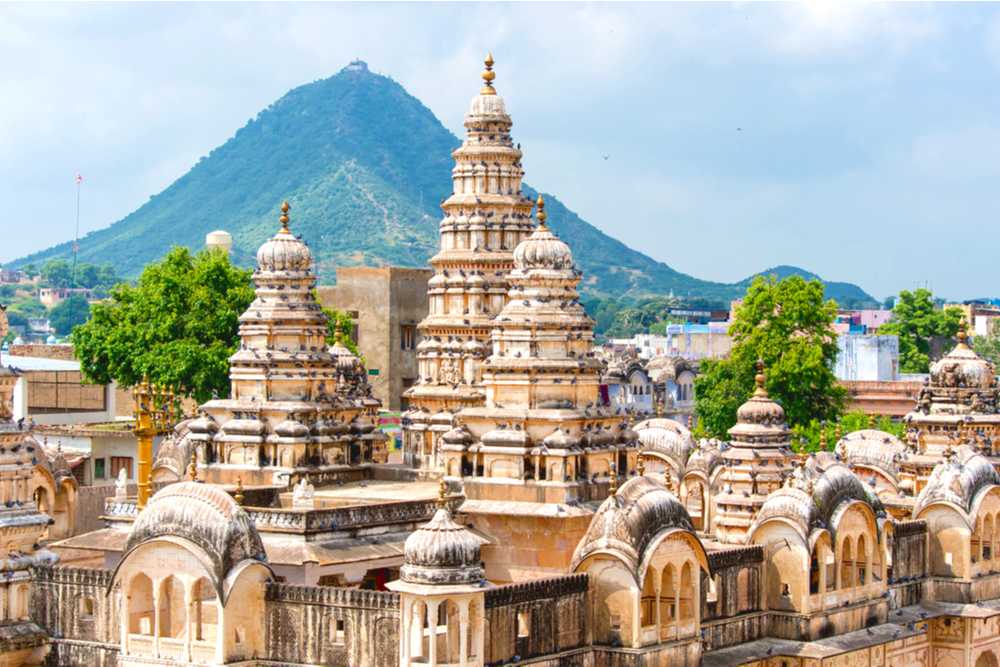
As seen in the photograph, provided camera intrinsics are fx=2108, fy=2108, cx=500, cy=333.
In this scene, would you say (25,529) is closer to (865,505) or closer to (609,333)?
(865,505)

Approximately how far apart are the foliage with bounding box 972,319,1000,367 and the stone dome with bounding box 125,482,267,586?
245ft

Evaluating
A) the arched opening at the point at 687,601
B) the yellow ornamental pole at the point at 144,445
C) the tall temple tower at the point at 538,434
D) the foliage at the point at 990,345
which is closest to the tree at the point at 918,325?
the foliage at the point at 990,345

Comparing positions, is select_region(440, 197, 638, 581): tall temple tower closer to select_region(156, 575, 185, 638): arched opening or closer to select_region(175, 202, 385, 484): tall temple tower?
select_region(175, 202, 385, 484): tall temple tower

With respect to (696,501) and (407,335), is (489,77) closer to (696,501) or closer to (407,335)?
(696,501)

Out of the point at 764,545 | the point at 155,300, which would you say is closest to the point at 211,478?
the point at 764,545

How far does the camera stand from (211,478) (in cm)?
4378

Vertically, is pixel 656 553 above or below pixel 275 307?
below

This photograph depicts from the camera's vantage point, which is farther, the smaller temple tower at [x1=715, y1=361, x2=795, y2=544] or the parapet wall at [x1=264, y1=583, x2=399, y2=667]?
the smaller temple tower at [x1=715, y1=361, x2=795, y2=544]

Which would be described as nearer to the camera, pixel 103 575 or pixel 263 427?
pixel 103 575

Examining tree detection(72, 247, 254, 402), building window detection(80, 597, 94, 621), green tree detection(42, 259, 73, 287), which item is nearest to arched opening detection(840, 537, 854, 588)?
building window detection(80, 597, 94, 621)

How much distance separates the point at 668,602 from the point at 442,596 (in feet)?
19.4

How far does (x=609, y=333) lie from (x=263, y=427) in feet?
435

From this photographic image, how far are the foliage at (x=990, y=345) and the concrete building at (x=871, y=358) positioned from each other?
11.9 metres

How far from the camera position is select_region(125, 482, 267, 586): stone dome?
3145 cm
